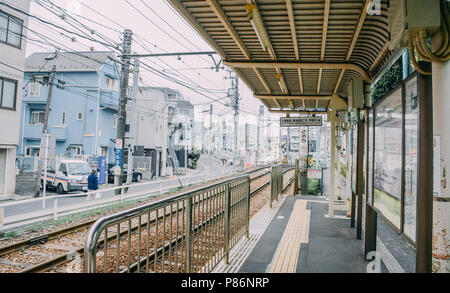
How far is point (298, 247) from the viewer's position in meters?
5.58

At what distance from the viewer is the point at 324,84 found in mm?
8602

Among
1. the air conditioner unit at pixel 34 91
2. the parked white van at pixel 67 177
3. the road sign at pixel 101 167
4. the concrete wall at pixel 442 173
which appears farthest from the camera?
the air conditioner unit at pixel 34 91

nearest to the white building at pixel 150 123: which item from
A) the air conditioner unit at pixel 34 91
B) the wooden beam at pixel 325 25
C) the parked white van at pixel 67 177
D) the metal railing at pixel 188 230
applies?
the air conditioner unit at pixel 34 91

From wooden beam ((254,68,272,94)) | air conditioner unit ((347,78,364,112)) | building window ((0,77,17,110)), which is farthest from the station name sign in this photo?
building window ((0,77,17,110))

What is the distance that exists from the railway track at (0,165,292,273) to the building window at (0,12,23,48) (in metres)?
12.6

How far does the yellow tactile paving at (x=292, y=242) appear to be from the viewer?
459 cm

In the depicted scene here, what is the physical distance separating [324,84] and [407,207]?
637 cm

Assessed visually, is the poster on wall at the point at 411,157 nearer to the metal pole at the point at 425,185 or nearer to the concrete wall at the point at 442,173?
the metal pole at the point at 425,185

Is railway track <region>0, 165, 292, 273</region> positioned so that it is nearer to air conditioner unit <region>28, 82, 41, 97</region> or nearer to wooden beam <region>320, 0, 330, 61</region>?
Answer: wooden beam <region>320, 0, 330, 61</region>

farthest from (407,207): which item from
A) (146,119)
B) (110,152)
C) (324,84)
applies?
(146,119)

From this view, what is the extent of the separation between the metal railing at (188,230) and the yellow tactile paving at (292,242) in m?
0.77

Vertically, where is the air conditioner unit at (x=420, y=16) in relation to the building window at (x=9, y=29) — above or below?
below

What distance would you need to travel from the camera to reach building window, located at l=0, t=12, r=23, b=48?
1530cm
